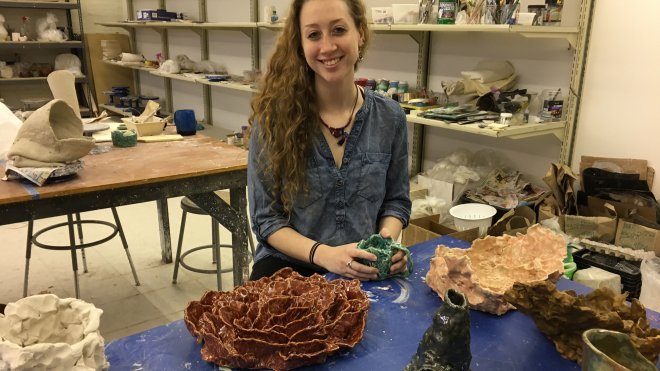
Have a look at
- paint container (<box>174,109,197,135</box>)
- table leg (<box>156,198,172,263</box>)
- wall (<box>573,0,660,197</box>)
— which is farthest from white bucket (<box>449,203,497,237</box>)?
table leg (<box>156,198,172,263</box>)

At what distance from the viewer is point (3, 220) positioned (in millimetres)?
1646

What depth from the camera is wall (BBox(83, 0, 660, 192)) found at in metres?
2.26

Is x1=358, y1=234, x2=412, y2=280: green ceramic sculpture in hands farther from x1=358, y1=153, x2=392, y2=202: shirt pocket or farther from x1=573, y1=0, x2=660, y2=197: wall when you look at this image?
x1=573, y1=0, x2=660, y2=197: wall

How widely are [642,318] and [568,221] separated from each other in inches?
51.3

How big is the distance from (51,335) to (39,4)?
562 cm

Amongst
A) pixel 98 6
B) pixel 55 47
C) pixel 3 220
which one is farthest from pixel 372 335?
pixel 98 6

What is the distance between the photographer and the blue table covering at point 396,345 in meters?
0.95


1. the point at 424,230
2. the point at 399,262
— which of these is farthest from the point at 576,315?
the point at 424,230

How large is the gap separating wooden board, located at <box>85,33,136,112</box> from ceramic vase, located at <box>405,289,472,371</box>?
6441mm

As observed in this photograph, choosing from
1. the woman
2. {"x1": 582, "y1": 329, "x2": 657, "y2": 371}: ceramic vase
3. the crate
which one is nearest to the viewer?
{"x1": 582, "y1": 329, "x2": 657, "y2": 371}: ceramic vase

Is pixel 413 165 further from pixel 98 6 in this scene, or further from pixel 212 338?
pixel 98 6

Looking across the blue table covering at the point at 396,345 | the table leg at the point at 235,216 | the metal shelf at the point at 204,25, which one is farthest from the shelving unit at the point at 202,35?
the blue table covering at the point at 396,345

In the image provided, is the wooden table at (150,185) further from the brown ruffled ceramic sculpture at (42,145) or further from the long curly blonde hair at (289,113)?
the long curly blonde hair at (289,113)

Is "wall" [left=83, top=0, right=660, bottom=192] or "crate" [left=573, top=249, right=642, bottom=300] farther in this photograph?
"wall" [left=83, top=0, right=660, bottom=192]
